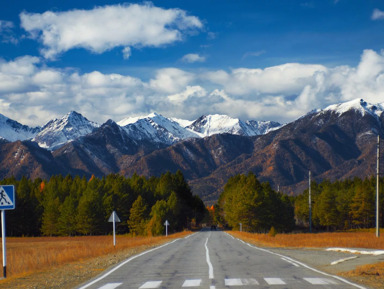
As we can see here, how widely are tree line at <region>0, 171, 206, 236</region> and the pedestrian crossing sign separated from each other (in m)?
71.1

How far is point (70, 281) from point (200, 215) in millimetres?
146691

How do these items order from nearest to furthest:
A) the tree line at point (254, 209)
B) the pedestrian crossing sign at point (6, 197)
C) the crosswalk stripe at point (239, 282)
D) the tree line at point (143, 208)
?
the crosswalk stripe at point (239, 282) < the pedestrian crossing sign at point (6, 197) < the tree line at point (254, 209) < the tree line at point (143, 208)

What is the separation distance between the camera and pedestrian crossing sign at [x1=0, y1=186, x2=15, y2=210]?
754 inches

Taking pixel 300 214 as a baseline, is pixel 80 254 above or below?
above

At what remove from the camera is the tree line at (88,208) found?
4023 inches

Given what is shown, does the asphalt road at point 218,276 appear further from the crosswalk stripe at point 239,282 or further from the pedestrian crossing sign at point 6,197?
the pedestrian crossing sign at point 6,197

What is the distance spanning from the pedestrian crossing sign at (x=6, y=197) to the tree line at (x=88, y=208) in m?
71.1

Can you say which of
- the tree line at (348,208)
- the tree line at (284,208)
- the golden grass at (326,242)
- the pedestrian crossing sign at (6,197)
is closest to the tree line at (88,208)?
the tree line at (284,208)

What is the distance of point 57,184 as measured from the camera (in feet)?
402

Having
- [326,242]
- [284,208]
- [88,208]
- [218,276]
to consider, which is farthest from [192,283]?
[284,208]

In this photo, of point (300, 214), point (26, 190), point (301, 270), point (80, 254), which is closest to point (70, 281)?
point (301, 270)

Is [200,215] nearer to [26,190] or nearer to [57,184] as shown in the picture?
[57,184]

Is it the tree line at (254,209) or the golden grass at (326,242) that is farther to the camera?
the tree line at (254,209)

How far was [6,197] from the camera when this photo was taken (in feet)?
63.2
